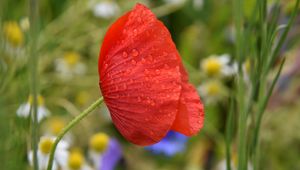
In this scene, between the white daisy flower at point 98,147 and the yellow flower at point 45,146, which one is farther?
the white daisy flower at point 98,147

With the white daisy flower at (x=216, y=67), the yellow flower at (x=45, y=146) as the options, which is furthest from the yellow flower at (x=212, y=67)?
the yellow flower at (x=45, y=146)

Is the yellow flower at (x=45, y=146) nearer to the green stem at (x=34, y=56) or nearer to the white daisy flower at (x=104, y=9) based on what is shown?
the green stem at (x=34, y=56)

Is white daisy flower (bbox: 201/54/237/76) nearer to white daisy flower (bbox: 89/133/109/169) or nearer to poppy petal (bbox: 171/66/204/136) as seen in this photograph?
white daisy flower (bbox: 89/133/109/169)

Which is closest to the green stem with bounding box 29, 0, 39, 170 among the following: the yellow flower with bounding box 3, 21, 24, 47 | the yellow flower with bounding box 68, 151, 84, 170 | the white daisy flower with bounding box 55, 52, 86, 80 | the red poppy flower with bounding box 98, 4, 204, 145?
the red poppy flower with bounding box 98, 4, 204, 145

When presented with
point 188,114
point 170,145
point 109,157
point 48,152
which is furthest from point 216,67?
point 188,114

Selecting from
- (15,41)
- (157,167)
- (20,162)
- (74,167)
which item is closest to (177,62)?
(20,162)

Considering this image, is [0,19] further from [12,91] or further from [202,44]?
[202,44]
